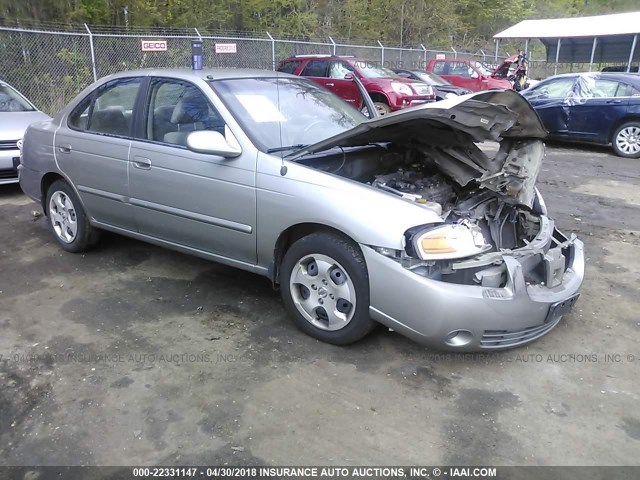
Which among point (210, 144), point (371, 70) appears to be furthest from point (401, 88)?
point (210, 144)

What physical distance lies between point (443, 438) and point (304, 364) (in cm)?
98

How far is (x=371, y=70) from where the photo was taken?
14.5 m

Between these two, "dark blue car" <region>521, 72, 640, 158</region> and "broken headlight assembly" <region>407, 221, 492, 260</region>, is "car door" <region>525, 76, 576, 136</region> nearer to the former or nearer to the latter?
"dark blue car" <region>521, 72, 640, 158</region>

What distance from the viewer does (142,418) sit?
291 centimetres

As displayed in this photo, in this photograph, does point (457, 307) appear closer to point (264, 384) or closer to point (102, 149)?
point (264, 384)

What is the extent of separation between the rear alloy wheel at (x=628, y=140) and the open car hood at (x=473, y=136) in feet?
24.8

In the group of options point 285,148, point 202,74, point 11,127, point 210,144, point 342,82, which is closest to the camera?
point 210,144

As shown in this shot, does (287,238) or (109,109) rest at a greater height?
(109,109)

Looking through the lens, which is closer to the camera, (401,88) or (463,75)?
(401,88)

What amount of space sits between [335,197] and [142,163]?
1.77m

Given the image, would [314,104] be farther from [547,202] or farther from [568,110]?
[568,110]

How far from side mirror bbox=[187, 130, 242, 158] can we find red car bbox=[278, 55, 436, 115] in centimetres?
987

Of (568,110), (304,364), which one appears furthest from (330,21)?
(304,364)

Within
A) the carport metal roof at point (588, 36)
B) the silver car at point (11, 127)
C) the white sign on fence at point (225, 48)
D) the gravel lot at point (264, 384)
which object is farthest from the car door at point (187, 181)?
the carport metal roof at point (588, 36)
